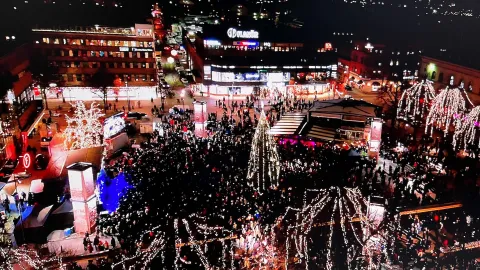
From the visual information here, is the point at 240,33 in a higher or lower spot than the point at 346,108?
higher

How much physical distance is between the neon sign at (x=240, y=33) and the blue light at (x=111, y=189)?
84.9ft

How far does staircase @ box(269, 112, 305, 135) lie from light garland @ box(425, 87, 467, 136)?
8746mm

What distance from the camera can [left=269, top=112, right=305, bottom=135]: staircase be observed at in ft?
79.4

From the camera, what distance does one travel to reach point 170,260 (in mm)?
11438

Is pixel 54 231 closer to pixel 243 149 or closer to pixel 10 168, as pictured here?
pixel 10 168

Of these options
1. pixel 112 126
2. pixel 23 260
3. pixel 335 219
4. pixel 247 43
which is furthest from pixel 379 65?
pixel 23 260

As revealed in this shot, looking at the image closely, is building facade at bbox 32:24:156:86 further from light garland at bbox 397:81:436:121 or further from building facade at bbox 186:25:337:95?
light garland at bbox 397:81:436:121

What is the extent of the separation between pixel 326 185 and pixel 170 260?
26.2 ft

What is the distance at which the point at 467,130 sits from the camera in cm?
2519

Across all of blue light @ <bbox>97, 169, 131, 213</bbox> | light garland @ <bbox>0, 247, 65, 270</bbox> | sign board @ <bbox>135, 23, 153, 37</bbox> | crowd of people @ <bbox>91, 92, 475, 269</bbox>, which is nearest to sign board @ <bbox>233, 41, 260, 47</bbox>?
sign board @ <bbox>135, 23, 153, 37</bbox>

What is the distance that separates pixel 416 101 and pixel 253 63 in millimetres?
16109

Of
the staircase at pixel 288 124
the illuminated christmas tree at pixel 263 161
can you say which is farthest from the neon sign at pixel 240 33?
the illuminated christmas tree at pixel 263 161

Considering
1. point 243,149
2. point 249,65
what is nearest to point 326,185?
point 243,149

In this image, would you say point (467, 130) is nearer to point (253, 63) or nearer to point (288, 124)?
point (288, 124)
